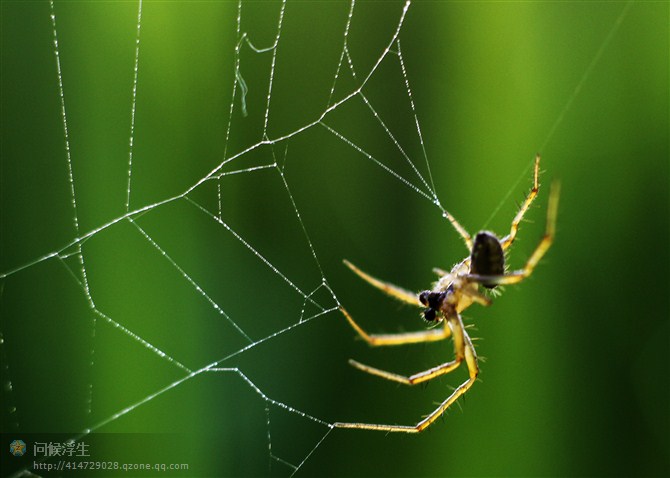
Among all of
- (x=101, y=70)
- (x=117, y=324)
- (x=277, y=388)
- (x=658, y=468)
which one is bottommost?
(x=658, y=468)

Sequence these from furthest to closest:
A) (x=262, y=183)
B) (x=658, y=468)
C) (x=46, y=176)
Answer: (x=658, y=468) < (x=262, y=183) < (x=46, y=176)

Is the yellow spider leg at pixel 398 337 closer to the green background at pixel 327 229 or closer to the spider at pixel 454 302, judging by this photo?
the spider at pixel 454 302

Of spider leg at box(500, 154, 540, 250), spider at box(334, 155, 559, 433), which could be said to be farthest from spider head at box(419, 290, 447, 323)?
spider leg at box(500, 154, 540, 250)

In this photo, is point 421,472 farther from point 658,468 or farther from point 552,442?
point 658,468

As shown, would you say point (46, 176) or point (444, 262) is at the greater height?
point (46, 176)

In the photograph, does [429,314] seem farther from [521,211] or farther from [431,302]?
[521,211]

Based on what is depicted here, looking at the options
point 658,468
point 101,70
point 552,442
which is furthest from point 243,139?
point 658,468

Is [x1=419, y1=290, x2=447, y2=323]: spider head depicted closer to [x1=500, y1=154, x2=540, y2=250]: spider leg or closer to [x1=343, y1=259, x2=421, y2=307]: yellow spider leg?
[x1=343, y1=259, x2=421, y2=307]: yellow spider leg

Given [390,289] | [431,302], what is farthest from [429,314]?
[390,289]
